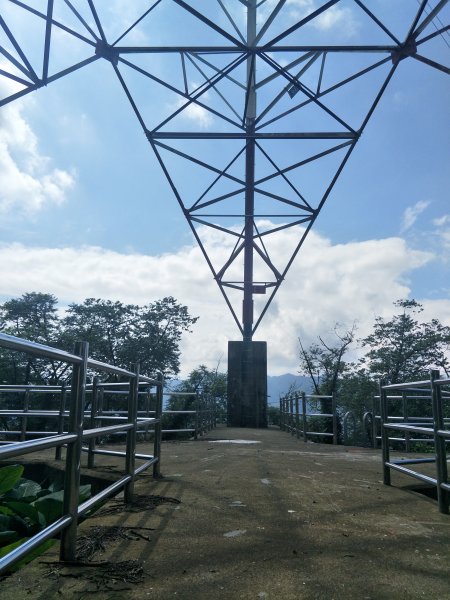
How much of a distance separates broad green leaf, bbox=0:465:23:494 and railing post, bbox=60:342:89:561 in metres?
1.23

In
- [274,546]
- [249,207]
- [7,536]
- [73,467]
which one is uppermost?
[249,207]

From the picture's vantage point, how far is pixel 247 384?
44.9ft

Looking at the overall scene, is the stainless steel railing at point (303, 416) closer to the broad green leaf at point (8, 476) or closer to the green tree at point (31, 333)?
the broad green leaf at point (8, 476)

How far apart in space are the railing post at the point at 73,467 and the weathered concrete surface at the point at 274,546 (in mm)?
119

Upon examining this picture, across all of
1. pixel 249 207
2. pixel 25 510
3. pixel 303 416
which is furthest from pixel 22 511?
pixel 249 207

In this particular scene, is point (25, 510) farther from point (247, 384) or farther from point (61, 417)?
point (247, 384)

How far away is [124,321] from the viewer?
88.4 feet

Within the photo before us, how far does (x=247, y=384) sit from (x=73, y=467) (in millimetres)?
11648

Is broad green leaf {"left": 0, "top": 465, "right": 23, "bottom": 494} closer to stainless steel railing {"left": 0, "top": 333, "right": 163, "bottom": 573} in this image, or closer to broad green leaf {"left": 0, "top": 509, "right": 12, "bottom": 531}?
broad green leaf {"left": 0, "top": 509, "right": 12, "bottom": 531}

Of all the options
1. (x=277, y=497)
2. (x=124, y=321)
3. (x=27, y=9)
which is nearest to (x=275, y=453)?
(x=277, y=497)

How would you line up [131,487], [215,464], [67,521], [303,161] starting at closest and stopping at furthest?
[67,521] < [131,487] < [215,464] < [303,161]

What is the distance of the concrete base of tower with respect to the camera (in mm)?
13695

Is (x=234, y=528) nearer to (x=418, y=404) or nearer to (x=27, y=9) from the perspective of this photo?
(x=27, y=9)

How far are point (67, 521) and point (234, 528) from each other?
994 millimetres
